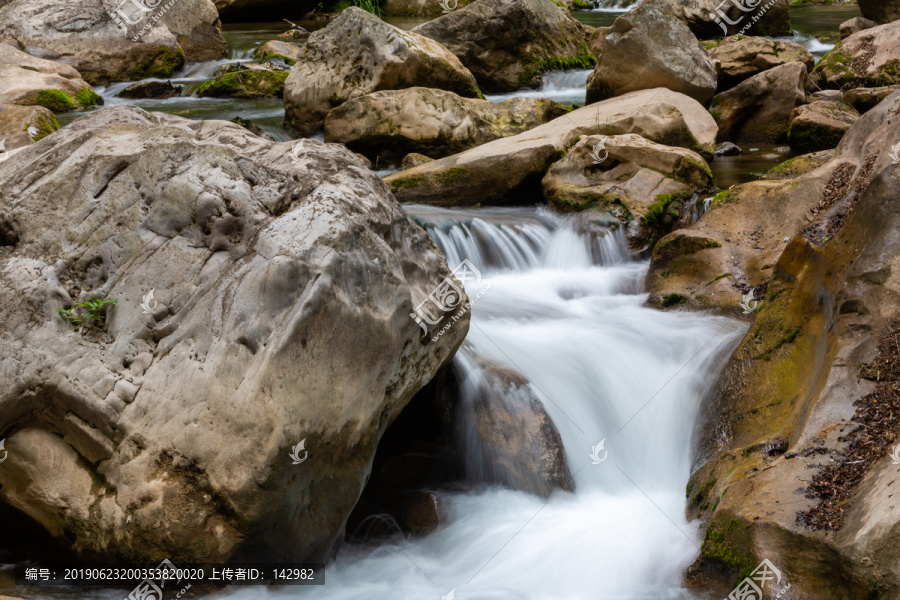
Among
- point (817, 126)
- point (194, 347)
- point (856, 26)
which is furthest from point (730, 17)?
point (194, 347)

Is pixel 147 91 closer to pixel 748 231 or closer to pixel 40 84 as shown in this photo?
pixel 40 84

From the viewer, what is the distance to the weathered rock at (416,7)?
2247 cm

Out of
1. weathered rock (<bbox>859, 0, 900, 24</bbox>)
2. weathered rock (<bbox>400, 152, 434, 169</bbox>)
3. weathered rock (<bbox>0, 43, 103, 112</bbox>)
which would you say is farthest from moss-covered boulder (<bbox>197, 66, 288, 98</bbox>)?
weathered rock (<bbox>859, 0, 900, 24</bbox>)

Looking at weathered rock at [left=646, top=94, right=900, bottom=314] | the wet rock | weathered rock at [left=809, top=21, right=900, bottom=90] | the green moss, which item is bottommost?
the green moss

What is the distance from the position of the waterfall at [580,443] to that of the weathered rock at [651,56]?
12.6 feet

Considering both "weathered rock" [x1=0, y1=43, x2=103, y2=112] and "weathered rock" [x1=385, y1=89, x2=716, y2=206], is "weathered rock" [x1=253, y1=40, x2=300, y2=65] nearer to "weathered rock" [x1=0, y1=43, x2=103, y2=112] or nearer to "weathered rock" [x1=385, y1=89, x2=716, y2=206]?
"weathered rock" [x1=0, y1=43, x2=103, y2=112]

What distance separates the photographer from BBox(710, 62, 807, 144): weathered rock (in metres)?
11.0

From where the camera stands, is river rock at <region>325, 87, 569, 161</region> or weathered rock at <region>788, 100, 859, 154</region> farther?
weathered rock at <region>788, 100, 859, 154</region>

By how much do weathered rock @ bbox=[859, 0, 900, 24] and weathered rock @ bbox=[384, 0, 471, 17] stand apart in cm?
1080

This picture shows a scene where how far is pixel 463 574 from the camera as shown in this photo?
4199 millimetres

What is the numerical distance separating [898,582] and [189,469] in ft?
9.57

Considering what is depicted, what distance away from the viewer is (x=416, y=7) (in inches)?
900

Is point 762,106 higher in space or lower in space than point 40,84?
higher

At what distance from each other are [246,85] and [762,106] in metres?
8.20
